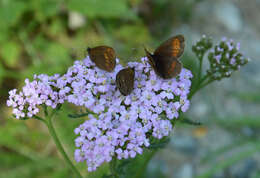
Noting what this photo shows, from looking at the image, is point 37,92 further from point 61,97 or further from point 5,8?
point 5,8

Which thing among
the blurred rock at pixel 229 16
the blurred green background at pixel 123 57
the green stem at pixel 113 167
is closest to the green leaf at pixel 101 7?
the blurred green background at pixel 123 57

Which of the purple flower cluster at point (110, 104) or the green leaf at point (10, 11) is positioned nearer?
the purple flower cluster at point (110, 104)

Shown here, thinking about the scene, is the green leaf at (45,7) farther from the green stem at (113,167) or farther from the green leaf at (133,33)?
the green stem at (113,167)

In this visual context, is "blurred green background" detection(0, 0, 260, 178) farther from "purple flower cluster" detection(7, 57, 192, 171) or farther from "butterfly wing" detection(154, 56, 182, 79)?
"butterfly wing" detection(154, 56, 182, 79)

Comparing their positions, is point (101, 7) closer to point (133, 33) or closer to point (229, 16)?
point (133, 33)

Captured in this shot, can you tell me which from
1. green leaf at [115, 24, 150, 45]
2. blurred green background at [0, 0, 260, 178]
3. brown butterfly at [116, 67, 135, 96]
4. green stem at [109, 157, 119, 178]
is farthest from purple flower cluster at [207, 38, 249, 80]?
green leaf at [115, 24, 150, 45]

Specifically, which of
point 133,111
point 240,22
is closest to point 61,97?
point 133,111
